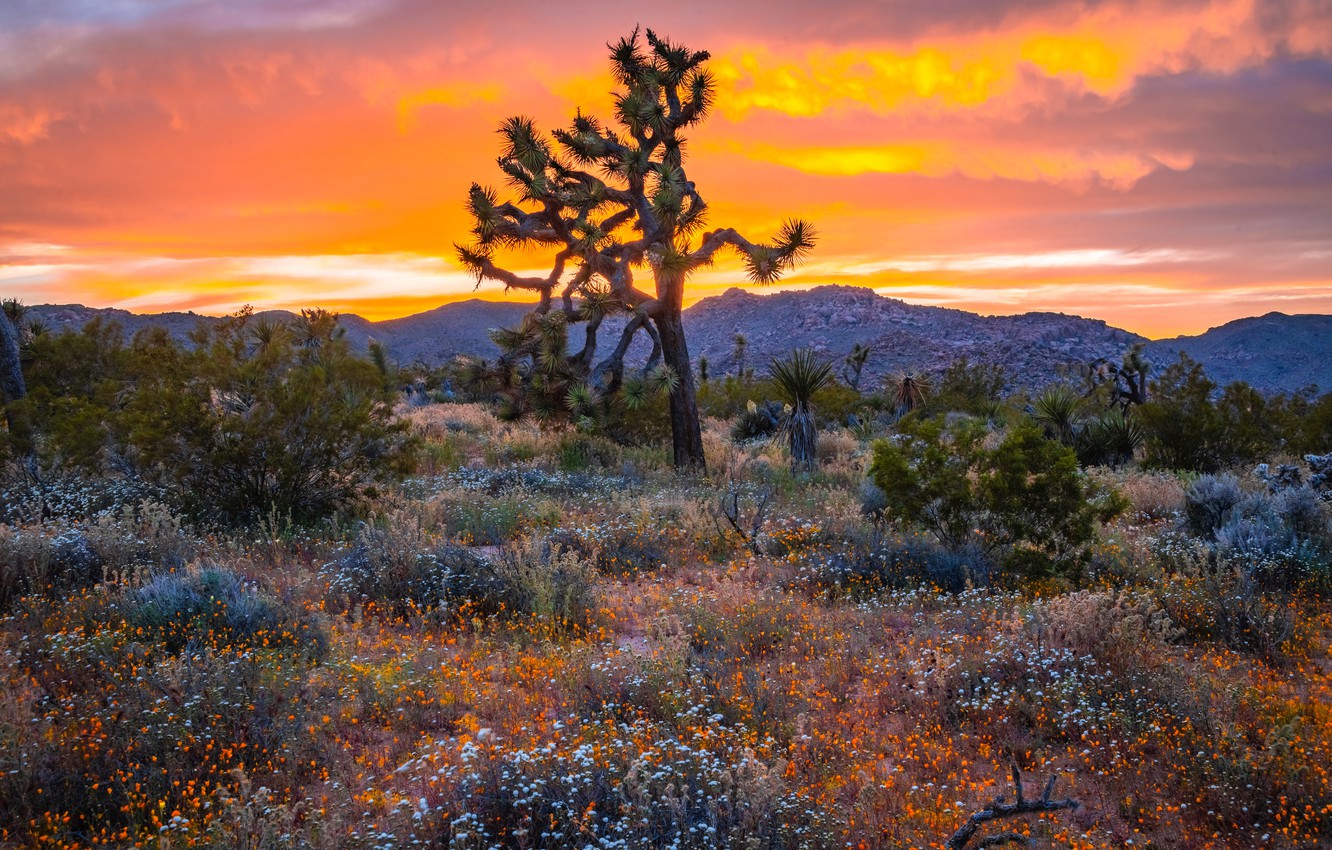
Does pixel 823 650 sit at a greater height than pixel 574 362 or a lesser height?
lesser

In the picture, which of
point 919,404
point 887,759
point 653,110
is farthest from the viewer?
point 919,404

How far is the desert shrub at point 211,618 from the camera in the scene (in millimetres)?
6363

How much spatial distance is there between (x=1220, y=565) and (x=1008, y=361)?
3059 inches

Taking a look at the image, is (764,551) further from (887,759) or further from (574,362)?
(574,362)

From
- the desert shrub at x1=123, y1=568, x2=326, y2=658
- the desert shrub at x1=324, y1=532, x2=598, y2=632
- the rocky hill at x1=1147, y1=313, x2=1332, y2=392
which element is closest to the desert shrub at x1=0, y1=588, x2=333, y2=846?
the desert shrub at x1=123, y1=568, x2=326, y2=658

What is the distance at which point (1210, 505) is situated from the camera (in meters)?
10.4

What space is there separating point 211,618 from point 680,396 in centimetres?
1185

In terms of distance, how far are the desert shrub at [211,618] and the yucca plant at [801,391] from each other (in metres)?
12.4

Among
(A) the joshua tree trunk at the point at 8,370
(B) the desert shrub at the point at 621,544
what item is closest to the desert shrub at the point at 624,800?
(B) the desert shrub at the point at 621,544

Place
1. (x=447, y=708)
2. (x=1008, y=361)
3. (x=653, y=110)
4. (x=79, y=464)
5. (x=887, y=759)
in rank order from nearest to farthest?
(x=887, y=759)
(x=447, y=708)
(x=79, y=464)
(x=653, y=110)
(x=1008, y=361)

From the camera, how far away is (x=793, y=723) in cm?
544

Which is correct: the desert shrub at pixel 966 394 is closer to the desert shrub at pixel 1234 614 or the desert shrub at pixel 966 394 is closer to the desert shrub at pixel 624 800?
the desert shrub at pixel 1234 614

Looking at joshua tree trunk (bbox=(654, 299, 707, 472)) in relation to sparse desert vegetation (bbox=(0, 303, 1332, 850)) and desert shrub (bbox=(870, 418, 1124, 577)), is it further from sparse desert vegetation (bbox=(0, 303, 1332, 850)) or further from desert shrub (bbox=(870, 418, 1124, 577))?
desert shrub (bbox=(870, 418, 1124, 577))

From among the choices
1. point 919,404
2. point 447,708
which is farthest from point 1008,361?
point 447,708
